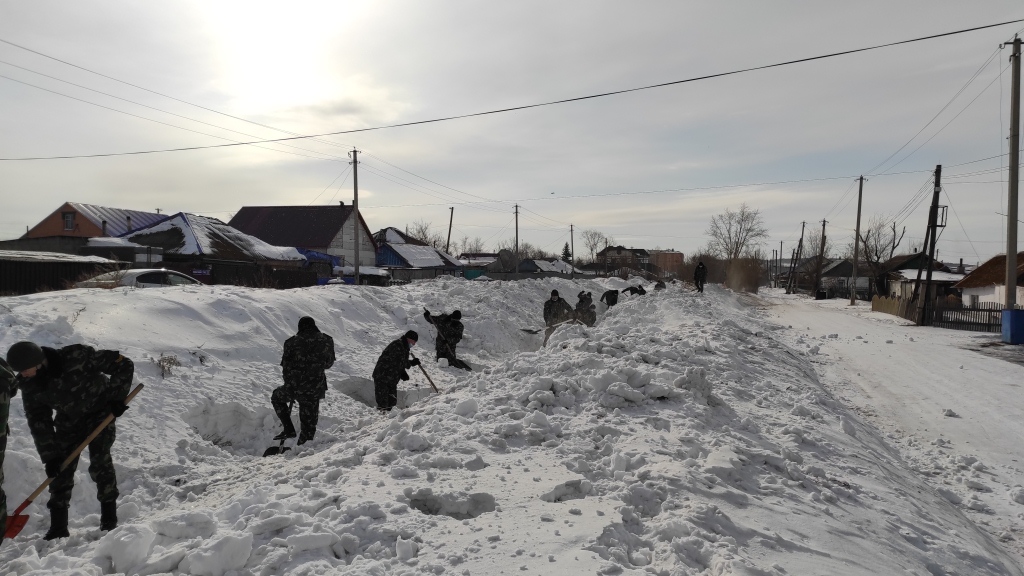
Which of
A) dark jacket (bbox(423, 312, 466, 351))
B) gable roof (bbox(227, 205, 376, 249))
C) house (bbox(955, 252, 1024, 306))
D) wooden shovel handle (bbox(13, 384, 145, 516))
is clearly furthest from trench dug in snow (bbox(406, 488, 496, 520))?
gable roof (bbox(227, 205, 376, 249))

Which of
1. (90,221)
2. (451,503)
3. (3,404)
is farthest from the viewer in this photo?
(90,221)

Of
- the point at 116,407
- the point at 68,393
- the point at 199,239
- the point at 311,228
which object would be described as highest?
the point at 311,228

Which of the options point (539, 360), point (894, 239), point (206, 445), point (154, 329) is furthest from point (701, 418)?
point (894, 239)

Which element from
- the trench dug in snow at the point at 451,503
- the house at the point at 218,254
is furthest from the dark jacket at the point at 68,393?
the house at the point at 218,254

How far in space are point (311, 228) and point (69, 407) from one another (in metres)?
41.6

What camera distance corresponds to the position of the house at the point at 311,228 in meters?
42.6

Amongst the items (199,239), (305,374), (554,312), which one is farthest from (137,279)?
(199,239)

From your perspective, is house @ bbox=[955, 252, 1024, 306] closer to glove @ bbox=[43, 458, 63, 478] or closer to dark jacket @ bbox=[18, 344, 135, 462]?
dark jacket @ bbox=[18, 344, 135, 462]

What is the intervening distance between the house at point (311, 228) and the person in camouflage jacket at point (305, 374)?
35391 millimetres

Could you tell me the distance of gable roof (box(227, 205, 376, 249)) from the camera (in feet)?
141

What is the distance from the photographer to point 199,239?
2759 cm

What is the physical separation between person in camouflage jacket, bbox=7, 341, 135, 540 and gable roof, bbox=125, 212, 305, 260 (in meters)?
24.6

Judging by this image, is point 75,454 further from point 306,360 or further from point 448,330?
point 448,330

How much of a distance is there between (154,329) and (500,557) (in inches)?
305
